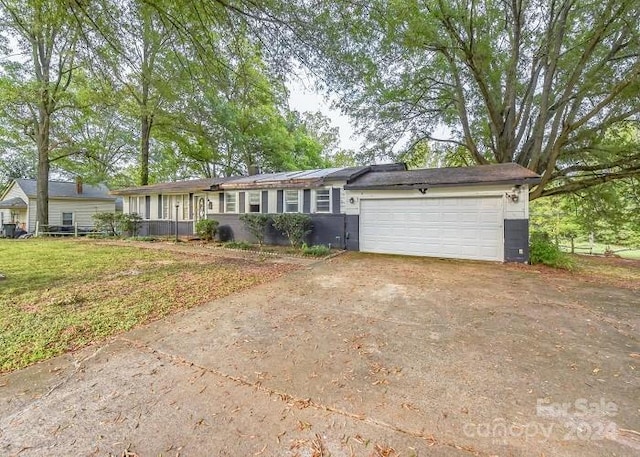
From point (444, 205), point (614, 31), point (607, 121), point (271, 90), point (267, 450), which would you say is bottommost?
point (267, 450)

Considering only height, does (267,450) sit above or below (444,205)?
below

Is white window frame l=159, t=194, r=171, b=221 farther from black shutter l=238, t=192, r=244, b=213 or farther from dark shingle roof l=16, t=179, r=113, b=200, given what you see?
dark shingle roof l=16, t=179, r=113, b=200

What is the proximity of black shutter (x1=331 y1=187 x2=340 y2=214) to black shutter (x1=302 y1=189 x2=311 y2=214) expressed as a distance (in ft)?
3.31

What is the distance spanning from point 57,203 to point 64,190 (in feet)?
5.10

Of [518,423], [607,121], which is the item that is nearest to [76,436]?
[518,423]

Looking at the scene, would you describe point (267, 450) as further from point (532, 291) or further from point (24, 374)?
point (532, 291)

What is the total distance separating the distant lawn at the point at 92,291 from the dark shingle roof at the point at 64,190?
47.9 ft

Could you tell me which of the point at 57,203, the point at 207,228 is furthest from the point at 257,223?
the point at 57,203

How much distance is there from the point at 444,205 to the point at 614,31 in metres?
6.95

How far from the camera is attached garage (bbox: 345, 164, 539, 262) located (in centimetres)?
820

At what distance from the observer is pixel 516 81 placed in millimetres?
10859

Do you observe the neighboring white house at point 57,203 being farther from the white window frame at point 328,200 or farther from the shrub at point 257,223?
the white window frame at point 328,200

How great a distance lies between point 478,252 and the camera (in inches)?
342

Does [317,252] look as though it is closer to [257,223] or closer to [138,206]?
[257,223]
